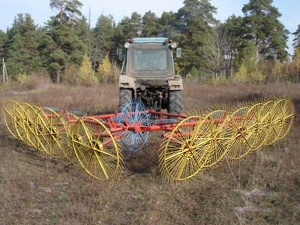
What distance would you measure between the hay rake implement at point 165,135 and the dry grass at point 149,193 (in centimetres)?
17

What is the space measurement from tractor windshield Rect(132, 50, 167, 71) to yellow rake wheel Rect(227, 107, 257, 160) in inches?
97.6

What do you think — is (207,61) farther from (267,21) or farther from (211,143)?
(211,143)

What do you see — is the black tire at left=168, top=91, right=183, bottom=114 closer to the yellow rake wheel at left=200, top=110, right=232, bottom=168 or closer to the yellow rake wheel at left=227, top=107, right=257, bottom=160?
the yellow rake wheel at left=227, top=107, right=257, bottom=160

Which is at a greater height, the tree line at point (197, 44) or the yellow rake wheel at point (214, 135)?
the tree line at point (197, 44)

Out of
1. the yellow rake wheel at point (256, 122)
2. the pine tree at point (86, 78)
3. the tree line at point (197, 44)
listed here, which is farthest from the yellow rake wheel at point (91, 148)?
the tree line at point (197, 44)

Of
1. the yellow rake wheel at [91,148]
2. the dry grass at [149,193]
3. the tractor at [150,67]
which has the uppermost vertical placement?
the tractor at [150,67]

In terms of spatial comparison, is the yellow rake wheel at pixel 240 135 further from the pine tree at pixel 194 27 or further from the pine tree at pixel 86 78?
the pine tree at pixel 194 27

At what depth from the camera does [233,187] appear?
3.65 m

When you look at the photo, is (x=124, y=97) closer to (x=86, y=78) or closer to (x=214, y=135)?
(x=214, y=135)

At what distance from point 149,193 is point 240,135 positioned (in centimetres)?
138

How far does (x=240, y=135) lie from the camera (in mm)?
4152

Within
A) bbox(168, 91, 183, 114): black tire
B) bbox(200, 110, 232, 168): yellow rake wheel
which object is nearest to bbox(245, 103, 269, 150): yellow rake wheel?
bbox(200, 110, 232, 168): yellow rake wheel

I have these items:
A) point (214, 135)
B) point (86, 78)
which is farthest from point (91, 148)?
point (86, 78)

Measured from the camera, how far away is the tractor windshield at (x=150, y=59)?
6719mm
